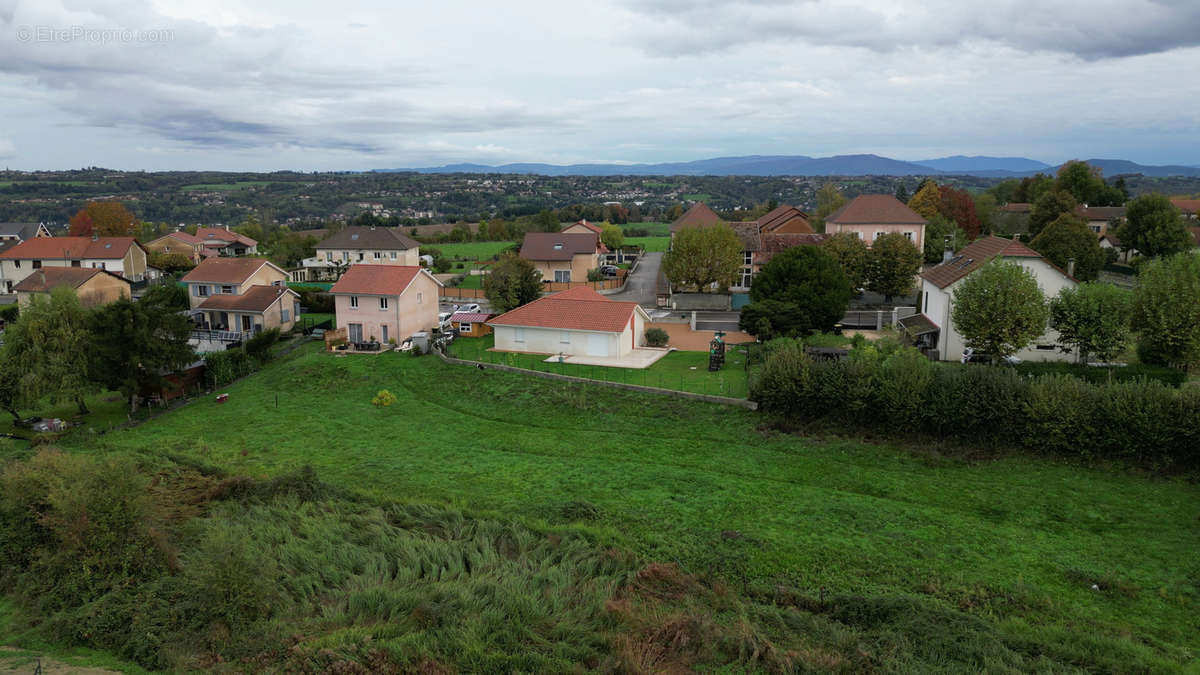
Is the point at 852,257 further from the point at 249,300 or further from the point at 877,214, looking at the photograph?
the point at 249,300

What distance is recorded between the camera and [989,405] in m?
24.3

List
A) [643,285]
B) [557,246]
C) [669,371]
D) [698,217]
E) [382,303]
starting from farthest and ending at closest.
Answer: [698,217] < [557,246] < [643,285] < [382,303] < [669,371]

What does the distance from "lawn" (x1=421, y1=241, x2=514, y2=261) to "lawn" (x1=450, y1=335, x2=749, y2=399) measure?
44.2m

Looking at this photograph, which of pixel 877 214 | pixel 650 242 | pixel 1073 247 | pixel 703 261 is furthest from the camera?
pixel 650 242

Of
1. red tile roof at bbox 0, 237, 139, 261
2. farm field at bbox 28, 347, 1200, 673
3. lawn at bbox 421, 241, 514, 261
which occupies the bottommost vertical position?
farm field at bbox 28, 347, 1200, 673

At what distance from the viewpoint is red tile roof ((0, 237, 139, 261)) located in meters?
63.8

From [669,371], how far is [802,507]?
14.1m

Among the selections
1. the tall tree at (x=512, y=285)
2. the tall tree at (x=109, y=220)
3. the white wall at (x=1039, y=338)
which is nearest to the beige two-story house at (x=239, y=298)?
the tall tree at (x=512, y=285)

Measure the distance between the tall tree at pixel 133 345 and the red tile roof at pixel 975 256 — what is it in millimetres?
36590

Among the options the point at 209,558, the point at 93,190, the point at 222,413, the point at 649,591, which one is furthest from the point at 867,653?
the point at 93,190

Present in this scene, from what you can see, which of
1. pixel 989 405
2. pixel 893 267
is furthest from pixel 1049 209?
pixel 989 405

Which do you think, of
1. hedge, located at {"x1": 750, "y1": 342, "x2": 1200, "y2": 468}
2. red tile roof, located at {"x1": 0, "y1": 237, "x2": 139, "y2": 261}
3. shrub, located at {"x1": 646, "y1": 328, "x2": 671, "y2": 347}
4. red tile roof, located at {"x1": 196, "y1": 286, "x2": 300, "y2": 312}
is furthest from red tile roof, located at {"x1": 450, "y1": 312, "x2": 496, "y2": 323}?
red tile roof, located at {"x1": 0, "y1": 237, "x2": 139, "y2": 261}

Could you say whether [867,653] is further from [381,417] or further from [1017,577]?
[381,417]

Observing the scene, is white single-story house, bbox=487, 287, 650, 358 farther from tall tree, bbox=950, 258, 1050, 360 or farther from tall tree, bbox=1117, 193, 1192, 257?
tall tree, bbox=1117, 193, 1192, 257
